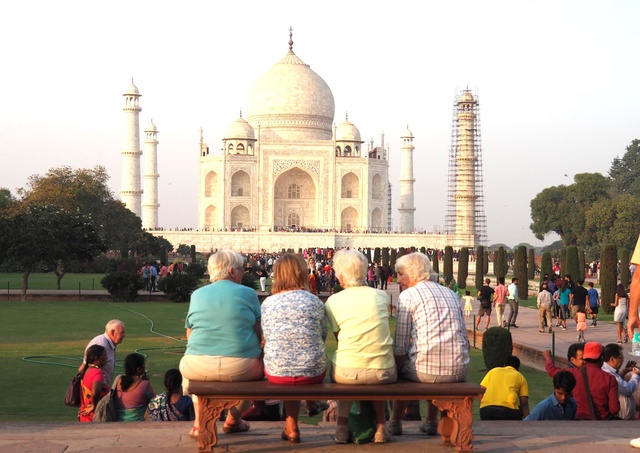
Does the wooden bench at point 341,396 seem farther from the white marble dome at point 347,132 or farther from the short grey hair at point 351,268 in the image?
the white marble dome at point 347,132

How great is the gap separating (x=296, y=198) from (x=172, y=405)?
151ft

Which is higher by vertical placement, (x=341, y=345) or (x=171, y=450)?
(x=341, y=345)

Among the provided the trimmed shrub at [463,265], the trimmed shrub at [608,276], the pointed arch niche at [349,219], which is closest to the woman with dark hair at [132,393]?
the trimmed shrub at [608,276]

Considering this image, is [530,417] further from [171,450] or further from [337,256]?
[171,450]

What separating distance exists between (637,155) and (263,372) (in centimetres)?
6344

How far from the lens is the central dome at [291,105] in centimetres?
5122

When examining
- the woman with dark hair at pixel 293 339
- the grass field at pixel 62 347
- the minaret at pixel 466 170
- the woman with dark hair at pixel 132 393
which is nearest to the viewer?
the woman with dark hair at pixel 293 339

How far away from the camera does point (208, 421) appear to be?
4293 mm

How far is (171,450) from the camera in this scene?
14.2 ft

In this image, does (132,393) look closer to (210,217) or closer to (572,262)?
(572,262)

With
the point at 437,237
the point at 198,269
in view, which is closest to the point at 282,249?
the point at 437,237

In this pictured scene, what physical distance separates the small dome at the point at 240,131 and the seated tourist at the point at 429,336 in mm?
46184

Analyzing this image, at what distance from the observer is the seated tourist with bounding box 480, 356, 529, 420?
18.0 ft

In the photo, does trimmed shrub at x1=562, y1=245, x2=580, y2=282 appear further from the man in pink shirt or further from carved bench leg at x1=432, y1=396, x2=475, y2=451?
carved bench leg at x1=432, y1=396, x2=475, y2=451
